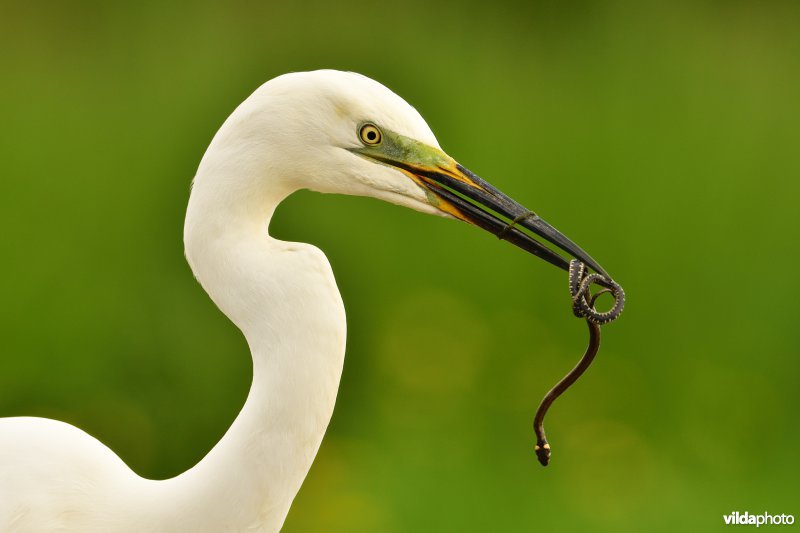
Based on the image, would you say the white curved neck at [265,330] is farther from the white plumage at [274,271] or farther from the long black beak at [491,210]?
the long black beak at [491,210]

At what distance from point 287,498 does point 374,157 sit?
33 cm

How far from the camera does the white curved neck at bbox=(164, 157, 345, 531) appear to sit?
3.34ft

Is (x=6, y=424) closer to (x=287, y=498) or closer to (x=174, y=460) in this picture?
(x=287, y=498)

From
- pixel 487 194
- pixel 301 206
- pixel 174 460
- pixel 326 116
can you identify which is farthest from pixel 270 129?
pixel 174 460

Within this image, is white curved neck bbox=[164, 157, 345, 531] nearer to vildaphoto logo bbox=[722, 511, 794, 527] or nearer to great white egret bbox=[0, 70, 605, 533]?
great white egret bbox=[0, 70, 605, 533]

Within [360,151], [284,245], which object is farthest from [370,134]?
[284,245]

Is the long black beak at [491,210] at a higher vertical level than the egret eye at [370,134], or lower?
lower

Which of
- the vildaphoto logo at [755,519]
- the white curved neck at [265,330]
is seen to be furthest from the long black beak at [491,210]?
the vildaphoto logo at [755,519]

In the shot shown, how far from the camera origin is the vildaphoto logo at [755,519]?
2564mm

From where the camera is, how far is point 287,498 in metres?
1.07

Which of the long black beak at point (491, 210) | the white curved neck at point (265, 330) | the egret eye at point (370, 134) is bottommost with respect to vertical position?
the white curved neck at point (265, 330)

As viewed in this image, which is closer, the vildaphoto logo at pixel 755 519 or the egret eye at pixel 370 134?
the egret eye at pixel 370 134

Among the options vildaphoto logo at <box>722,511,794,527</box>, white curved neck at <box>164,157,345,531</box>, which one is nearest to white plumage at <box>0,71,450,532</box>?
white curved neck at <box>164,157,345,531</box>

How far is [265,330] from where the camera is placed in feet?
3.36
